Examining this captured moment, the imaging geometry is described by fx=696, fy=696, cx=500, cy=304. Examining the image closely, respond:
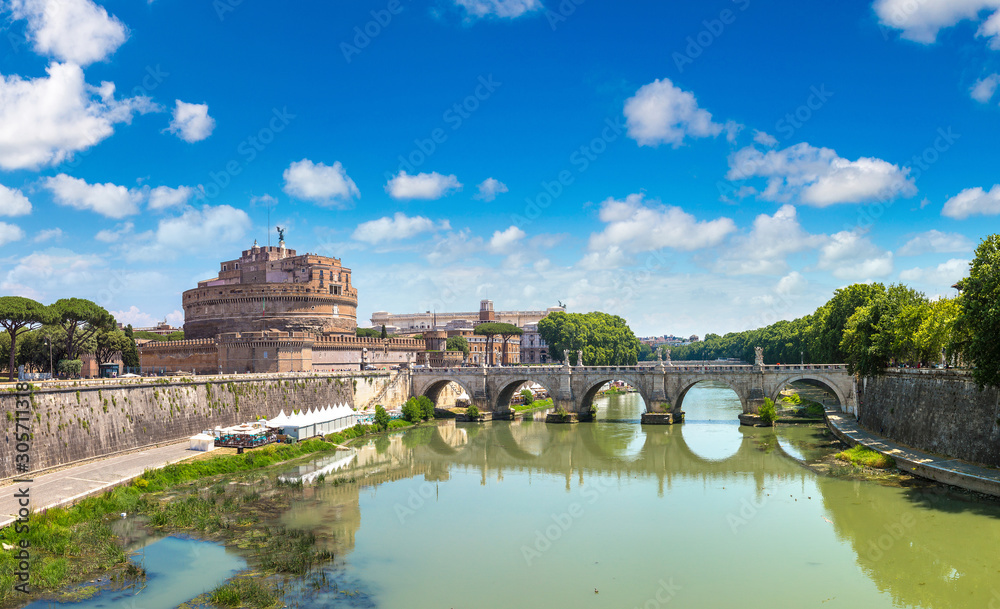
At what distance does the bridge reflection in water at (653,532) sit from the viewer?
59.4ft

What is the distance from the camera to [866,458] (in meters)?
31.9

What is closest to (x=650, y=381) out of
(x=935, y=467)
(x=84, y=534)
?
(x=935, y=467)

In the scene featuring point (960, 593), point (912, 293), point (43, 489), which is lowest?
point (960, 593)

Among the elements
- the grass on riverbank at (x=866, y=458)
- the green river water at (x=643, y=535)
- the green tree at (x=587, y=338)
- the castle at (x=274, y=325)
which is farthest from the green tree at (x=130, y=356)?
the grass on riverbank at (x=866, y=458)

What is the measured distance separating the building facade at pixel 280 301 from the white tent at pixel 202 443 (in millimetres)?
33560

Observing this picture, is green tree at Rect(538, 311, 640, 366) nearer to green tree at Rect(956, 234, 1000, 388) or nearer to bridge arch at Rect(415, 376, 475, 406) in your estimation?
bridge arch at Rect(415, 376, 475, 406)

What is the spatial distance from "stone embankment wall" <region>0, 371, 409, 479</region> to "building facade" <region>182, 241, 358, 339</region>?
1992 cm

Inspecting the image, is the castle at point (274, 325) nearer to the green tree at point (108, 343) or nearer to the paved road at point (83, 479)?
the green tree at point (108, 343)

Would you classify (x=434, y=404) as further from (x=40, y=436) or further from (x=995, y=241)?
(x=995, y=241)

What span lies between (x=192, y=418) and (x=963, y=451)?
123 feet

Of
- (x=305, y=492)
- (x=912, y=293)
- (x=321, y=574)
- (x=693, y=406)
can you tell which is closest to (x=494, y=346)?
(x=693, y=406)

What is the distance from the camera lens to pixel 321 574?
62.5 feet

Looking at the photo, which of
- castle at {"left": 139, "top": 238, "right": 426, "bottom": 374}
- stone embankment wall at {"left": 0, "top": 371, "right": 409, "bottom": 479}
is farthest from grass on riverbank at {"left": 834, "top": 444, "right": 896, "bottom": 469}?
castle at {"left": 139, "top": 238, "right": 426, "bottom": 374}

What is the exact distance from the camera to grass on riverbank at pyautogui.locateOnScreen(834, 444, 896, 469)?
30.7 meters
